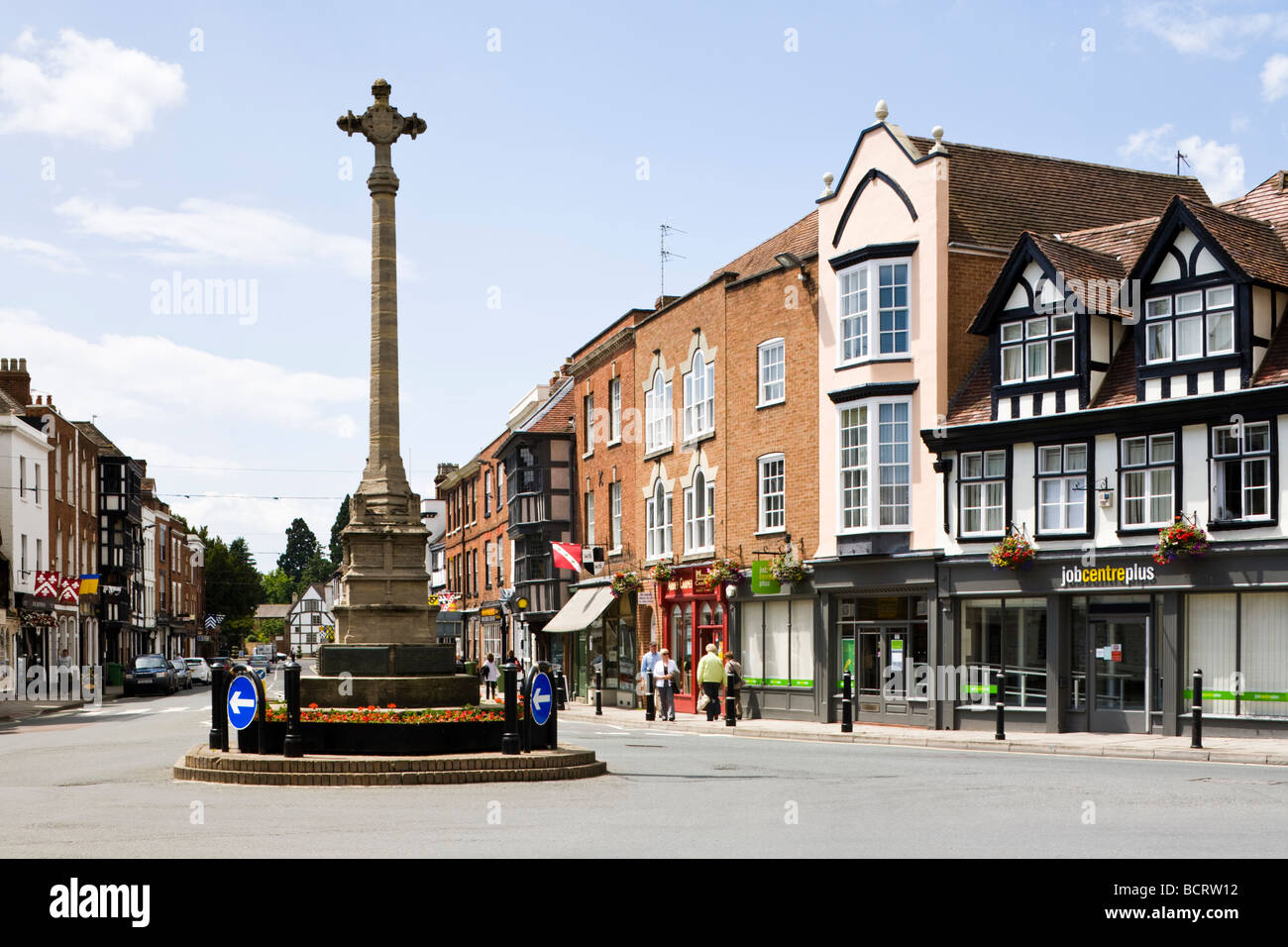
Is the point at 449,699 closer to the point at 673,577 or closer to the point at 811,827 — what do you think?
the point at 811,827

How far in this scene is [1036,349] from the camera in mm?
30797

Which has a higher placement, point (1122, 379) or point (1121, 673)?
point (1122, 379)

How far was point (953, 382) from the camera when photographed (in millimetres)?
32688

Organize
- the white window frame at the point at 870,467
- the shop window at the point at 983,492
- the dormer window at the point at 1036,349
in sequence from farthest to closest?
the white window frame at the point at 870,467 → the shop window at the point at 983,492 → the dormer window at the point at 1036,349

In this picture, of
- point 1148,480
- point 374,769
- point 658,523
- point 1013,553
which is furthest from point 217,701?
point 658,523

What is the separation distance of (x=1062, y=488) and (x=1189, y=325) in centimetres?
409

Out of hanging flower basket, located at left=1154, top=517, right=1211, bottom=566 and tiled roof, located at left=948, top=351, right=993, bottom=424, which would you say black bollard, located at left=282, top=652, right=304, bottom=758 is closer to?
hanging flower basket, located at left=1154, top=517, right=1211, bottom=566

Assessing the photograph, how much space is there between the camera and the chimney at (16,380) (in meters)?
64.3

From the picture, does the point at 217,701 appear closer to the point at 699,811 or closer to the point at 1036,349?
the point at 699,811

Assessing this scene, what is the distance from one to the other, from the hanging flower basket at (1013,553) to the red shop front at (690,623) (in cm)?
1063

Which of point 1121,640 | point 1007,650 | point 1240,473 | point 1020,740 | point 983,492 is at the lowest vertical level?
point 1020,740

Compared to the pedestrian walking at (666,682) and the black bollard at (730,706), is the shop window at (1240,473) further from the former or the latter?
the pedestrian walking at (666,682)

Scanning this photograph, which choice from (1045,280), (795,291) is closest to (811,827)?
(1045,280)

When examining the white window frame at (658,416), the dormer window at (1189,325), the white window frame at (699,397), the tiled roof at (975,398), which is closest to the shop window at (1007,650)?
the tiled roof at (975,398)
